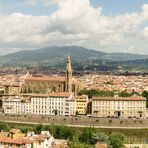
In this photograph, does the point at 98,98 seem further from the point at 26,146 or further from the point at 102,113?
the point at 26,146

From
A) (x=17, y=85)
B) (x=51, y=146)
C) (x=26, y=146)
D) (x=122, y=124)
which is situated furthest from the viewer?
(x=17, y=85)

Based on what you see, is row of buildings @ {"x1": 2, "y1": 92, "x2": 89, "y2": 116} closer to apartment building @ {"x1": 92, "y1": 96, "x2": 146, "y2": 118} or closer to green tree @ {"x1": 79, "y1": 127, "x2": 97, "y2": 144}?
apartment building @ {"x1": 92, "y1": 96, "x2": 146, "y2": 118}

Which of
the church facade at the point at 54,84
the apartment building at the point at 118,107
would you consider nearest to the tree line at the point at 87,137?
the apartment building at the point at 118,107

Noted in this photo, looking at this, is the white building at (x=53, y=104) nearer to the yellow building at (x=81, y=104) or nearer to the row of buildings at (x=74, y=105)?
the row of buildings at (x=74, y=105)

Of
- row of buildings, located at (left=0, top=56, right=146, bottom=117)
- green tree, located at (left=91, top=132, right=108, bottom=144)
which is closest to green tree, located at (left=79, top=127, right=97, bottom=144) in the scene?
green tree, located at (left=91, top=132, right=108, bottom=144)

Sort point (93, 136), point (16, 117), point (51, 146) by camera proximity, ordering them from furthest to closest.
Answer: point (16, 117)
point (93, 136)
point (51, 146)

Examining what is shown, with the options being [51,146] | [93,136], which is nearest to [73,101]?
[93,136]
